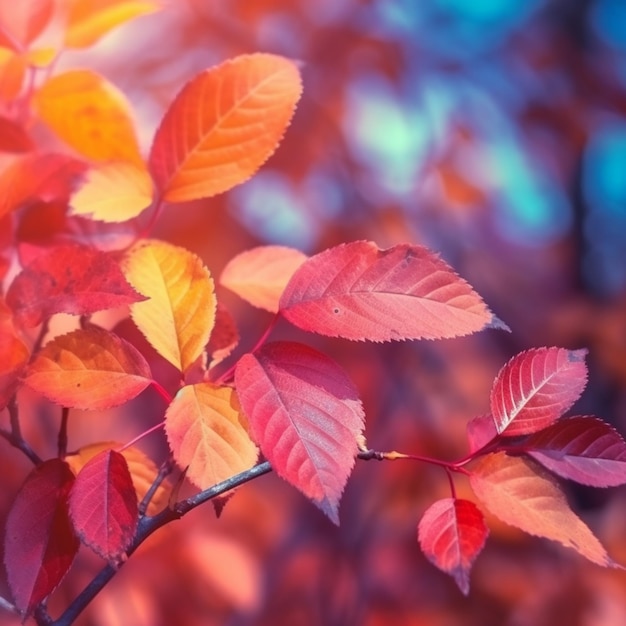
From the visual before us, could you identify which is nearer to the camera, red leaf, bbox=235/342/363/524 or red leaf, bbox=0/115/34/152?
red leaf, bbox=235/342/363/524

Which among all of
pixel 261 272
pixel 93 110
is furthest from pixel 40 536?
pixel 93 110

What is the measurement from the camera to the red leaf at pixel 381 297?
0.27 meters

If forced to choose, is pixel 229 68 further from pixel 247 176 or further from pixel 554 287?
pixel 554 287

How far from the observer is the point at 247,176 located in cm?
35

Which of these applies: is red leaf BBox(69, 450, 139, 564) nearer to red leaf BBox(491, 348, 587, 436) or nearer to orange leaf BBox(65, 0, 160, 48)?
red leaf BBox(491, 348, 587, 436)

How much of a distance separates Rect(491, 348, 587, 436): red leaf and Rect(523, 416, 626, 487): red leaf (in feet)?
0.03

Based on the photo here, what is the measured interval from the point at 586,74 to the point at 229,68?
1328mm

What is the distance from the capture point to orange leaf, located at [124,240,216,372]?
0.30 m

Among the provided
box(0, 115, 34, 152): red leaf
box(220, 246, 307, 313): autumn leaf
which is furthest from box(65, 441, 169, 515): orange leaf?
box(0, 115, 34, 152): red leaf

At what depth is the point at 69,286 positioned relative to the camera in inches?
11.9

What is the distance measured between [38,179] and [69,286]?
0.11m

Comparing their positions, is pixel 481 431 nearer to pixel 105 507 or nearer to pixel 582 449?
pixel 582 449

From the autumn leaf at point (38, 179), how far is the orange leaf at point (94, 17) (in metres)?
0.10

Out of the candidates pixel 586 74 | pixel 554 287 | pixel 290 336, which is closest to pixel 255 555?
pixel 290 336
